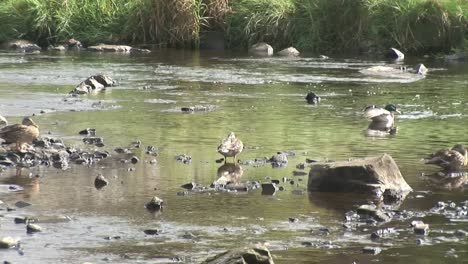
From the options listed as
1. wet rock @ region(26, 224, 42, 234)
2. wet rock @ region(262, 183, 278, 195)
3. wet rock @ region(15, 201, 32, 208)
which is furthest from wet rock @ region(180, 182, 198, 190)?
wet rock @ region(26, 224, 42, 234)

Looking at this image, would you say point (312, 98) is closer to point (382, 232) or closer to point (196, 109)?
point (196, 109)

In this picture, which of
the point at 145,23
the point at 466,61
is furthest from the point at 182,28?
the point at 466,61

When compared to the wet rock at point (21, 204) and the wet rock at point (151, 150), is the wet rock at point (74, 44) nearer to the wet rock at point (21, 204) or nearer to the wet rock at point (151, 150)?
the wet rock at point (151, 150)

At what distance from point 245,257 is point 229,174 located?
3798mm

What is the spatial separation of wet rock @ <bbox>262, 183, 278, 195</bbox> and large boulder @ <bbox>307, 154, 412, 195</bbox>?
31 cm

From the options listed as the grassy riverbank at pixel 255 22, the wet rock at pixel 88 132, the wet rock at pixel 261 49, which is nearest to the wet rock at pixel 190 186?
the wet rock at pixel 88 132

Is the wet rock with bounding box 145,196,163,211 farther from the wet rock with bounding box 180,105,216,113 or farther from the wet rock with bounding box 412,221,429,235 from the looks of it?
the wet rock with bounding box 180,105,216,113

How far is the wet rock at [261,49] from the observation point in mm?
25766

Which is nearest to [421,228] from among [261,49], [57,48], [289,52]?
[289,52]

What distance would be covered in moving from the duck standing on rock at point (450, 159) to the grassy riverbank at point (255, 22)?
47.2ft

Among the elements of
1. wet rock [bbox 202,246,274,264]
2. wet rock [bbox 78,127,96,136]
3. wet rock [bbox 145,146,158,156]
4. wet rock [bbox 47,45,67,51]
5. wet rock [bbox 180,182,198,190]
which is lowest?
wet rock [bbox 47,45,67,51]

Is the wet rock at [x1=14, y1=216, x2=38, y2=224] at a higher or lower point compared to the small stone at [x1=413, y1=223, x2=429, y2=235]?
lower

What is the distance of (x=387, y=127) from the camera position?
13734 mm

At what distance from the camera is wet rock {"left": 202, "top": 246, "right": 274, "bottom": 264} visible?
6.60 meters
